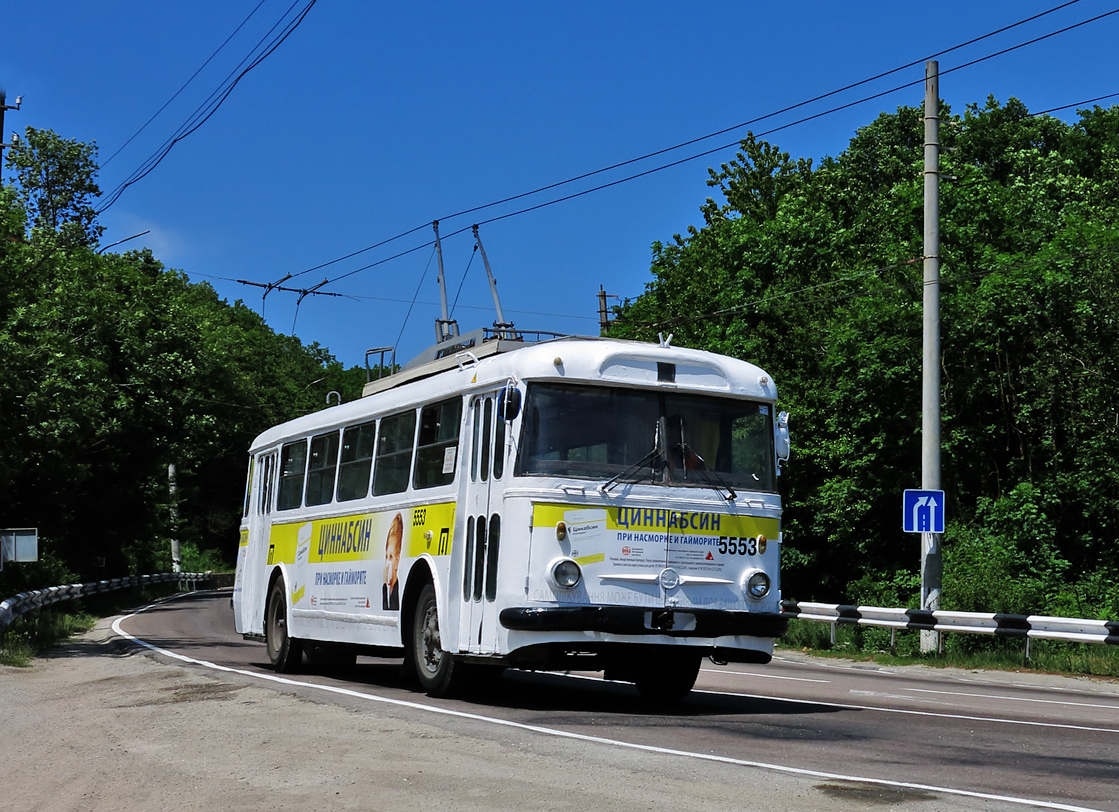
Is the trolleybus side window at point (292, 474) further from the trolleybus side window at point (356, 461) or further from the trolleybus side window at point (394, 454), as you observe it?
the trolleybus side window at point (394, 454)

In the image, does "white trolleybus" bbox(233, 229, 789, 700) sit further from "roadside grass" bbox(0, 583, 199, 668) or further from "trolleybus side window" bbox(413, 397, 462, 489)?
"roadside grass" bbox(0, 583, 199, 668)

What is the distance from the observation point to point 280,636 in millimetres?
18516

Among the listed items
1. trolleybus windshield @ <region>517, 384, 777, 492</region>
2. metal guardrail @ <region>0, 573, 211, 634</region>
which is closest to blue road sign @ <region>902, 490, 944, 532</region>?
trolleybus windshield @ <region>517, 384, 777, 492</region>

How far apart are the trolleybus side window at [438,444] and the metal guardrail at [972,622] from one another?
6.44 meters

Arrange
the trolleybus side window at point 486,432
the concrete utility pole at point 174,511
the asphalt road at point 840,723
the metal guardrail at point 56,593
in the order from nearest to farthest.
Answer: the asphalt road at point 840,723 → the trolleybus side window at point 486,432 → the metal guardrail at point 56,593 → the concrete utility pole at point 174,511

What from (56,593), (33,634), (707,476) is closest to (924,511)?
(707,476)

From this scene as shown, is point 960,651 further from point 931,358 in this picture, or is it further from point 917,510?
point 931,358

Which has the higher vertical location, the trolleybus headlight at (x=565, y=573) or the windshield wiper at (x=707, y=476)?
the windshield wiper at (x=707, y=476)

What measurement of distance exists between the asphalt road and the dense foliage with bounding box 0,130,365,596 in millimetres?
9971

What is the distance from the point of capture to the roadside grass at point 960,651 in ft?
67.6

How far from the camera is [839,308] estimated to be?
32344 millimetres

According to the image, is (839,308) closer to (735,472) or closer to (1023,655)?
(1023,655)

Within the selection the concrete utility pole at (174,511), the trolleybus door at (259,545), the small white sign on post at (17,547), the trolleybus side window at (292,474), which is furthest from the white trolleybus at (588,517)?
the concrete utility pole at (174,511)

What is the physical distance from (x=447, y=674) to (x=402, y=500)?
224cm
